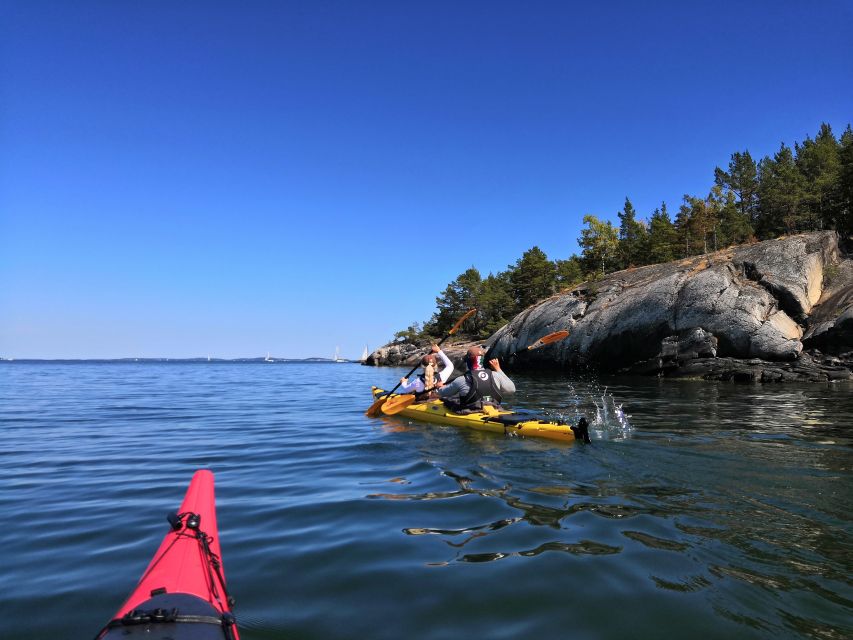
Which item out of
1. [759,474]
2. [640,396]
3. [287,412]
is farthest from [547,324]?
[759,474]

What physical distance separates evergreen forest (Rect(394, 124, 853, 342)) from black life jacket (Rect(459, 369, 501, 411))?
35.0 meters

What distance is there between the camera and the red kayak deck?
2.32 meters

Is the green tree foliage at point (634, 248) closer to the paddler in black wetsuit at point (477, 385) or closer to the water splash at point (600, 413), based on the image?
the water splash at point (600, 413)

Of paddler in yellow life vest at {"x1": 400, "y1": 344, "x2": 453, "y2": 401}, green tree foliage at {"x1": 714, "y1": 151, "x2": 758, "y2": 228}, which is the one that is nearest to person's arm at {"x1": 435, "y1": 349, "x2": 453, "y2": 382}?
paddler in yellow life vest at {"x1": 400, "y1": 344, "x2": 453, "y2": 401}

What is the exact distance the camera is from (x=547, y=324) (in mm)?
34656

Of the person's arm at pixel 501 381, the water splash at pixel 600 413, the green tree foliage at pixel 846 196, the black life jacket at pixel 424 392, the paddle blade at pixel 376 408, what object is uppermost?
the green tree foliage at pixel 846 196

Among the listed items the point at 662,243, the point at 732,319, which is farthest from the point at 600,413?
the point at 662,243

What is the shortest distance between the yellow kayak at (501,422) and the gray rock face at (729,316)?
18.7 m

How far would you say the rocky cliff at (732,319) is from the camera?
Answer: 79.4 feet

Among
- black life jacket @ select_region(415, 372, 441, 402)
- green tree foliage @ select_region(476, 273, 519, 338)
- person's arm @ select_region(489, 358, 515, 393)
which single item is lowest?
black life jacket @ select_region(415, 372, 441, 402)

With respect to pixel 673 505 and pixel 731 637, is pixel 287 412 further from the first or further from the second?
pixel 731 637

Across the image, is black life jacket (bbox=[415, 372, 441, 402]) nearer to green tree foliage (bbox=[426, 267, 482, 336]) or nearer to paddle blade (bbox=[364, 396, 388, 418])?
paddle blade (bbox=[364, 396, 388, 418])

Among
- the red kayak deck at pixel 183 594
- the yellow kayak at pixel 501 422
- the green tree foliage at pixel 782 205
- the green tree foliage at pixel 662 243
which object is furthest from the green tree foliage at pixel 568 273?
the red kayak deck at pixel 183 594

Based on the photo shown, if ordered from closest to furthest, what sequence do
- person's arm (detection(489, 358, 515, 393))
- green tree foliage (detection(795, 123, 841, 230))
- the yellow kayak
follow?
the yellow kayak < person's arm (detection(489, 358, 515, 393)) < green tree foliage (detection(795, 123, 841, 230))
